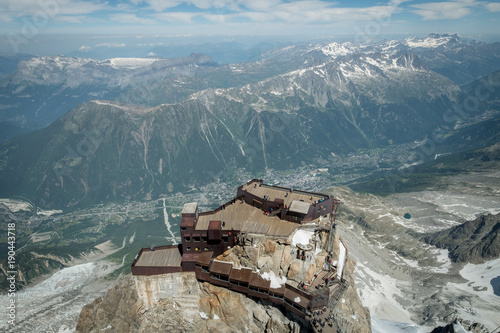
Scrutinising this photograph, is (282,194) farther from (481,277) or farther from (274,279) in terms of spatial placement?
(481,277)

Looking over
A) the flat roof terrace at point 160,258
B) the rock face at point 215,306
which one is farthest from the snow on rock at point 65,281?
the flat roof terrace at point 160,258

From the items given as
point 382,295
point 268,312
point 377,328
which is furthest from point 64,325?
point 382,295

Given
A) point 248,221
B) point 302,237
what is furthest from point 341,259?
point 248,221

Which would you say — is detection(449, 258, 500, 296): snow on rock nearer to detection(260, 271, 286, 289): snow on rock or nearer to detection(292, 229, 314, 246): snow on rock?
detection(292, 229, 314, 246): snow on rock

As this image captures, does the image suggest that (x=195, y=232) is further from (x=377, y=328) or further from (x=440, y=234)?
(x=440, y=234)

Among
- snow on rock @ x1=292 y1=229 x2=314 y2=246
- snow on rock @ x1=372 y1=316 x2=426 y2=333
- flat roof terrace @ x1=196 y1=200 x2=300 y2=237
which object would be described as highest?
flat roof terrace @ x1=196 y1=200 x2=300 y2=237

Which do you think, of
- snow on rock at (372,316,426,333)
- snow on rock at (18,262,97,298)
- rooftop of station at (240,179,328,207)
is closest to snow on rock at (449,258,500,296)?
snow on rock at (372,316,426,333)
